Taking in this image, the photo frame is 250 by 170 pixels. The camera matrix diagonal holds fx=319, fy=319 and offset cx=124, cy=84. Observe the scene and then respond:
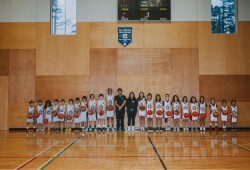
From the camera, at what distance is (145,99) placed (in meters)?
13.4

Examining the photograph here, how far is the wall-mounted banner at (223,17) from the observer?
14.5 meters

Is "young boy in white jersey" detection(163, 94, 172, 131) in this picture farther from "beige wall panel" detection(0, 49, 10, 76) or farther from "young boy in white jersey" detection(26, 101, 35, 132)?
"beige wall panel" detection(0, 49, 10, 76)

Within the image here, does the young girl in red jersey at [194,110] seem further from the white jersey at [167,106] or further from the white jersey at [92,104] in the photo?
the white jersey at [92,104]

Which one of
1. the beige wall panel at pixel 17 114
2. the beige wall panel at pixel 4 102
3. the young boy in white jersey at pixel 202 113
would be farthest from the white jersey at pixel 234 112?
the beige wall panel at pixel 4 102

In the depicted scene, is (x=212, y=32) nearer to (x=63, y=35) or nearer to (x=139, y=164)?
(x=63, y=35)

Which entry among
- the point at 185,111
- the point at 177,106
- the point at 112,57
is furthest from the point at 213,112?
the point at 112,57

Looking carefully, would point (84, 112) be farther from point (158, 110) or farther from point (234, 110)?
point (234, 110)

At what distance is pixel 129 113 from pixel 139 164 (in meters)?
8.46

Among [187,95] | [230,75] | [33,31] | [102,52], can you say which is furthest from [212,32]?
[33,31]

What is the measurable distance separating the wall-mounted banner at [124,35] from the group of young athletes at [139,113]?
7.48 feet

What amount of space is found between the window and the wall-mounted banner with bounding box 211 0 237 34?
21.0 feet

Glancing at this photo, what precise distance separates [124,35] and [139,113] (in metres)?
3.71

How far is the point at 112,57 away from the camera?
14.4m

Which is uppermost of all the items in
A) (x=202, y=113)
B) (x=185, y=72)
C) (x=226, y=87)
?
(x=185, y=72)
